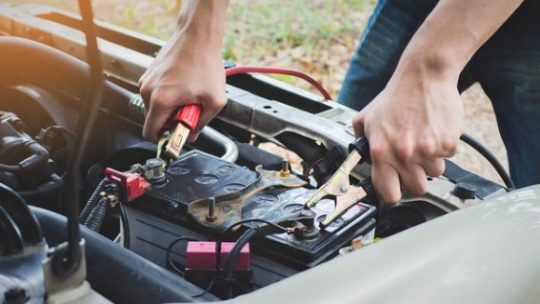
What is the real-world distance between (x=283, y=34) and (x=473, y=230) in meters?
3.14

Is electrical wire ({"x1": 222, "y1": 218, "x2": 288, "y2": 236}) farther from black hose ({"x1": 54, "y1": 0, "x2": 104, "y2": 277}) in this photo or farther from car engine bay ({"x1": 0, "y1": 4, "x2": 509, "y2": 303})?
black hose ({"x1": 54, "y1": 0, "x2": 104, "y2": 277})

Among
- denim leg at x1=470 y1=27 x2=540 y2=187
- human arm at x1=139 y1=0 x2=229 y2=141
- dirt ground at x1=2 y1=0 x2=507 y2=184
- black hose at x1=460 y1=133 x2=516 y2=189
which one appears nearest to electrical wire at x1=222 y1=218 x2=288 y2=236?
human arm at x1=139 y1=0 x2=229 y2=141

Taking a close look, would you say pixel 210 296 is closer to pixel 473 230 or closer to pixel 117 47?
pixel 473 230

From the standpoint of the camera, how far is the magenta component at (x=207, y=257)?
0.82 meters

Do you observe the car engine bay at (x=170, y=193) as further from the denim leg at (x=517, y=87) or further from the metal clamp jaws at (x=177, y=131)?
the denim leg at (x=517, y=87)

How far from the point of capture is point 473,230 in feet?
2.53

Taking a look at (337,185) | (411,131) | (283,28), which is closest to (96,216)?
(337,185)

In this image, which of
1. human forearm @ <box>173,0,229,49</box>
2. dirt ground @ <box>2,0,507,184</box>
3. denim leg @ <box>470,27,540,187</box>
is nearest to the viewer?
human forearm @ <box>173,0,229,49</box>

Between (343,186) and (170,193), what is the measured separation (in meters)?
0.23

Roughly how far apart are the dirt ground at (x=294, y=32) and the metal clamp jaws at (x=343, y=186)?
2283mm

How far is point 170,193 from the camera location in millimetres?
899

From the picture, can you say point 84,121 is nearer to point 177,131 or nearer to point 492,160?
point 177,131

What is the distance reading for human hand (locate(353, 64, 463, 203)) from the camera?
93cm

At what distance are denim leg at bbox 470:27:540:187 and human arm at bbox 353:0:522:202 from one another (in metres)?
0.41
